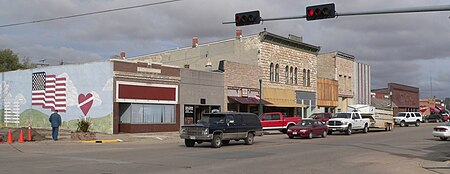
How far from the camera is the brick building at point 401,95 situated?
79750mm

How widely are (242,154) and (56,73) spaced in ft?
75.8

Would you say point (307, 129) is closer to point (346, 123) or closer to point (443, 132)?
point (346, 123)

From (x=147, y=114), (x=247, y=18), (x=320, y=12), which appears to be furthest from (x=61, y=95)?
(x=320, y=12)

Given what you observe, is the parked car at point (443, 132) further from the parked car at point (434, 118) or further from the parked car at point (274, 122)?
the parked car at point (434, 118)

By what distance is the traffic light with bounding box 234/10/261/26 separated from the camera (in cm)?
1791

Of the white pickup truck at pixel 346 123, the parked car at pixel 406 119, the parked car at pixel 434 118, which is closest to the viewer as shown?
the white pickup truck at pixel 346 123

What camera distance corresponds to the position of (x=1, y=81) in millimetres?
43469

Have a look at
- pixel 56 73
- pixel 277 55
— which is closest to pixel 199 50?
pixel 277 55

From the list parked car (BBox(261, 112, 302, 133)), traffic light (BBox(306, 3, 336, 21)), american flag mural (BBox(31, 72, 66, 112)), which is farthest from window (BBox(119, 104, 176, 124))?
traffic light (BBox(306, 3, 336, 21))

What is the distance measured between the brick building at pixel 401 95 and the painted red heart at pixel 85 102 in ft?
172

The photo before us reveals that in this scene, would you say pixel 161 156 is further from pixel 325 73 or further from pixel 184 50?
pixel 325 73

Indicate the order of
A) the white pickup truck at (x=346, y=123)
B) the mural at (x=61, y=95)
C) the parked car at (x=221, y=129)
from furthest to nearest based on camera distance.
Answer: the white pickup truck at (x=346, y=123) < the mural at (x=61, y=95) < the parked car at (x=221, y=129)

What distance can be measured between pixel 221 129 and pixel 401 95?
6861 cm

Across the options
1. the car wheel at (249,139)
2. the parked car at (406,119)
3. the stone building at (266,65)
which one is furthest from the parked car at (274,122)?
the parked car at (406,119)
